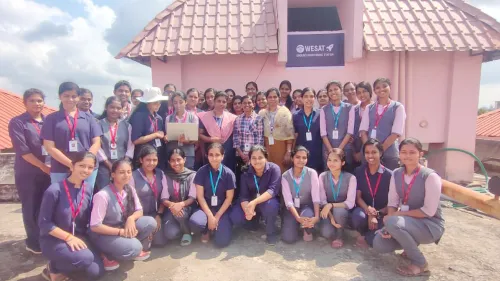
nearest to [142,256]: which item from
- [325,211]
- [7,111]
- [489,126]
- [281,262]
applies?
[281,262]

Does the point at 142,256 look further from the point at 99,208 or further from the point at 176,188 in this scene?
the point at 176,188

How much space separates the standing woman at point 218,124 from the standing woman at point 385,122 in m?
1.98

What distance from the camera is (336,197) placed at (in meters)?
4.12

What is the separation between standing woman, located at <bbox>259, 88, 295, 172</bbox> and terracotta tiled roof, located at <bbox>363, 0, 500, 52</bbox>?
3512 millimetres

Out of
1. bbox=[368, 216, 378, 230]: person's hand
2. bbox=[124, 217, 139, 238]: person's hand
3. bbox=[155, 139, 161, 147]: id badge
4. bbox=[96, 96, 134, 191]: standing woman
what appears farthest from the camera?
bbox=[155, 139, 161, 147]: id badge

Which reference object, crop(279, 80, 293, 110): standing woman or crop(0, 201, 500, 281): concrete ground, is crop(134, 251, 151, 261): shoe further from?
crop(279, 80, 293, 110): standing woman

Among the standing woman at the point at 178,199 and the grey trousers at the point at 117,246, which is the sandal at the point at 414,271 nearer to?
the standing woman at the point at 178,199

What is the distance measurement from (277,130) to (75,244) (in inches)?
116

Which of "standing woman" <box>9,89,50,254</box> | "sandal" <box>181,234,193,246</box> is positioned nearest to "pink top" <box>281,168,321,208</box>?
"sandal" <box>181,234,193,246</box>

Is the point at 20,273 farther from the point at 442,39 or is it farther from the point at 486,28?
the point at 486,28

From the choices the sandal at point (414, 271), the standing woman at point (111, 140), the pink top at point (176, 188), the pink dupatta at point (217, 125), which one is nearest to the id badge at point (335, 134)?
the pink dupatta at point (217, 125)

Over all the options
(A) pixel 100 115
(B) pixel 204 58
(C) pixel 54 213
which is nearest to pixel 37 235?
(C) pixel 54 213

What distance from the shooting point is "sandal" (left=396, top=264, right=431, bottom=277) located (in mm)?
3277

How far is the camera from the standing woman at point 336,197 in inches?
156
